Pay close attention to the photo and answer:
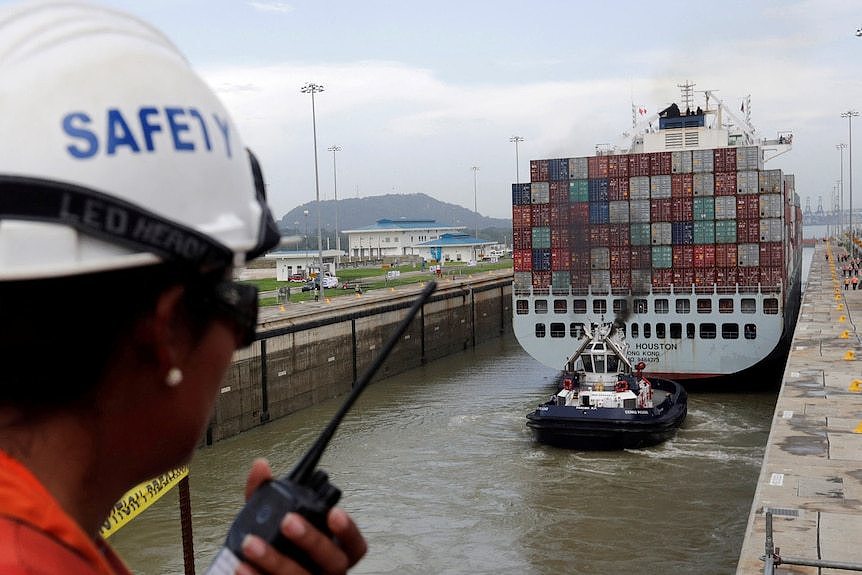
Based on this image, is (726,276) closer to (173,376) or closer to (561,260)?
(561,260)

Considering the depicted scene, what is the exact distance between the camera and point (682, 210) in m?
34.5

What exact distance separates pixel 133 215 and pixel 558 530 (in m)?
18.0

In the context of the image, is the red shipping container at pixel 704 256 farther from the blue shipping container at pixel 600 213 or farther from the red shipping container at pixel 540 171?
the red shipping container at pixel 540 171

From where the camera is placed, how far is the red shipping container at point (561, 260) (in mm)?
35688

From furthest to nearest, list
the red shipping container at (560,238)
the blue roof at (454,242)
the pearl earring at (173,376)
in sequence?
the blue roof at (454,242)
the red shipping container at (560,238)
the pearl earring at (173,376)

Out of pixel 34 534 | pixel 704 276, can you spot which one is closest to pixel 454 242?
pixel 704 276

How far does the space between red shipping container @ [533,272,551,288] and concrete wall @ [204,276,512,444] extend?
432 centimetres

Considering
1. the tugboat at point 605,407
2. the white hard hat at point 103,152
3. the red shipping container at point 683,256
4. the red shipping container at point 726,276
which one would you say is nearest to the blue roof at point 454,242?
the red shipping container at point 683,256

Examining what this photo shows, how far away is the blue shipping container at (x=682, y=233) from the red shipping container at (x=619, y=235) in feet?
5.52

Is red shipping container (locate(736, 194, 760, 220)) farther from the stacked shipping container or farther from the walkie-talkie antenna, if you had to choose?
the walkie-talkie antenna

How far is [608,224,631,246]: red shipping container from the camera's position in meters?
35.1

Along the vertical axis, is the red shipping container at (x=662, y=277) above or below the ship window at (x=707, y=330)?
above

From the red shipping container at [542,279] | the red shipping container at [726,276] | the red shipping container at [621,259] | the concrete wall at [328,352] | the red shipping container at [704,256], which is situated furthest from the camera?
the red shipping container at [542,279]

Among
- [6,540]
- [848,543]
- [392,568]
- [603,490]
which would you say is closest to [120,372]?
[6,540]
